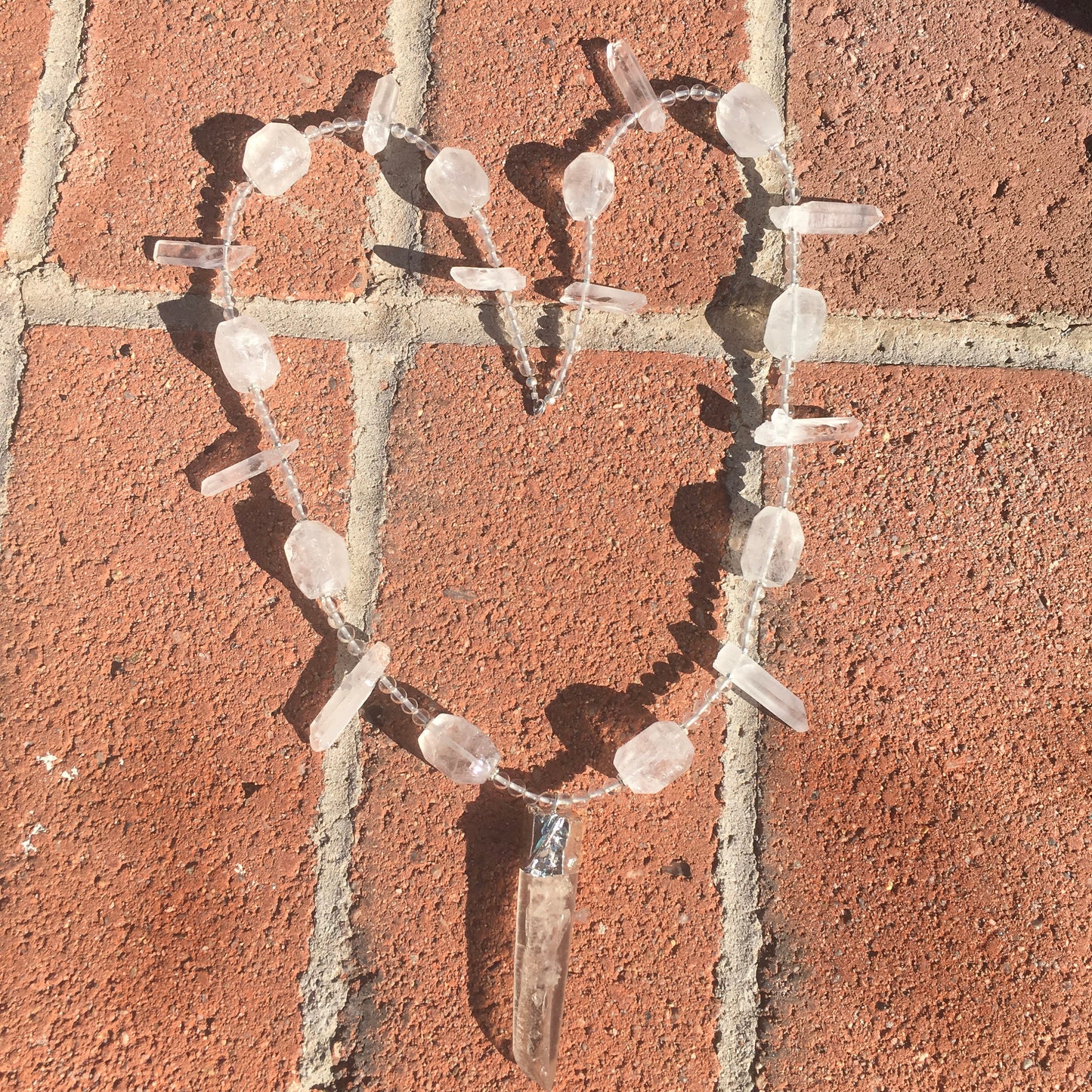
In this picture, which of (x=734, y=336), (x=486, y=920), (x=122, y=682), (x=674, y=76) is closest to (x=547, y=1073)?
(x=486, y=920)

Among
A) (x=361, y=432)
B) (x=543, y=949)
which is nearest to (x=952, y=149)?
(x=361, y=432)

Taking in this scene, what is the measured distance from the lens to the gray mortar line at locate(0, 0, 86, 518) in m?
0.64

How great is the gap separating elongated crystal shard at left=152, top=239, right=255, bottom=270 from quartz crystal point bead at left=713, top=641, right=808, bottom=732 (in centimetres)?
41

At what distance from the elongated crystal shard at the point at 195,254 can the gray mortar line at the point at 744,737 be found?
32 cm

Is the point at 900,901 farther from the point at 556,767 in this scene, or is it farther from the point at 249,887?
the point at 249,887

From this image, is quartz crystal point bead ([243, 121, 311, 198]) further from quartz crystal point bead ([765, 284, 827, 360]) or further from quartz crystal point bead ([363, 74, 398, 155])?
quartz crystal point bead ([765, 284, 827, 360])

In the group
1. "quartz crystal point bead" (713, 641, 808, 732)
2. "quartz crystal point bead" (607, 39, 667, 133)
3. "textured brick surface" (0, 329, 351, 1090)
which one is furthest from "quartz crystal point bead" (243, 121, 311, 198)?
"quartz crystal point bead" (713, 641, 808, 732)

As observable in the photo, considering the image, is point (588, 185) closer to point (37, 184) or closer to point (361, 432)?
point (361, 432)

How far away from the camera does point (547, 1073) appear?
564 millimetres

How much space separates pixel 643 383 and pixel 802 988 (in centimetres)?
38

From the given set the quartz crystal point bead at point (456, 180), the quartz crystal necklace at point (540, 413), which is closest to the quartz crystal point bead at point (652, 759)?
the quartz crystal necklace at point (540, 413)

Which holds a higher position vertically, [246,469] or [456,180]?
[456,180]

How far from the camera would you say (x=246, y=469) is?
24.6 inches

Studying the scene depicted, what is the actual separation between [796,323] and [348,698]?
14.4 inches
